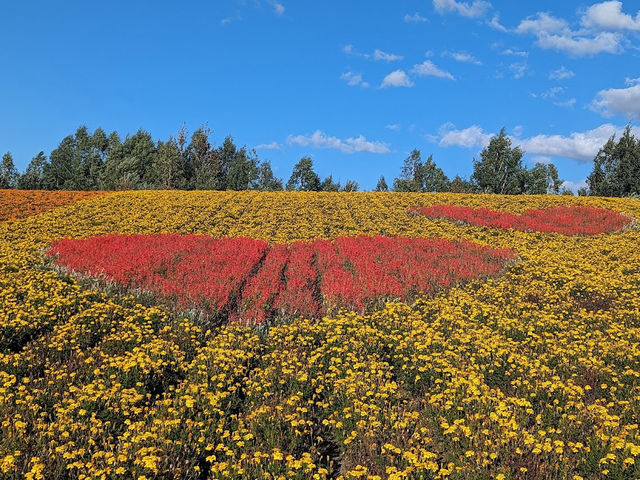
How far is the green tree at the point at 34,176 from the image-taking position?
208 feet

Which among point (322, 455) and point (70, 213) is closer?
point (322, 455)

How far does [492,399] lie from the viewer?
6391 mm

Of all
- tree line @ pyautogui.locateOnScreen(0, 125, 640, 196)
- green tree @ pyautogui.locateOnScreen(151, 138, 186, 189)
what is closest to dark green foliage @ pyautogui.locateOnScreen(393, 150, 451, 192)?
tree line @ pyautogui.locateOnScreen(0, 125, 640, 196)

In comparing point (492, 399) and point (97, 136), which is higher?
point (97, 136)

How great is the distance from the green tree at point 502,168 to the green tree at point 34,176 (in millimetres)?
70323

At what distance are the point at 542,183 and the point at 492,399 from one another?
74609mm

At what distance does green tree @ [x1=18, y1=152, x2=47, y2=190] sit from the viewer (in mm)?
63250

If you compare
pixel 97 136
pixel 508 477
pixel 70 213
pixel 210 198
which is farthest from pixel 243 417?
pixel 97 136

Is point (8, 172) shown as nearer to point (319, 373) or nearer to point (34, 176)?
point (34, 176)

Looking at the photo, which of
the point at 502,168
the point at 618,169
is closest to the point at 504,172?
the point at 502,168

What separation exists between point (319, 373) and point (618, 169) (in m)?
68.6

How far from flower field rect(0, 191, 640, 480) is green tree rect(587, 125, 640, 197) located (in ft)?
176

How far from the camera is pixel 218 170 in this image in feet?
241

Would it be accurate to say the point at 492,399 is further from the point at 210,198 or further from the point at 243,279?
the point at 210,198
